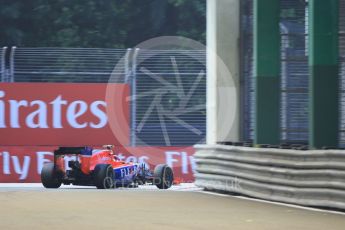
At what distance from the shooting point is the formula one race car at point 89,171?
20.2 metres

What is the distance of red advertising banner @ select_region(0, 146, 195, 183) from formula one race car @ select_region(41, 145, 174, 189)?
3566 millimetres

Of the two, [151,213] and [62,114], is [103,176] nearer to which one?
[62,114]

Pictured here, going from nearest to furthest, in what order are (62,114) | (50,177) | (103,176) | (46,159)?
(103,176) → (50,177) → (46,159) → (62,114)

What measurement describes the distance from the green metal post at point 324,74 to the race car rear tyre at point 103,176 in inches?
245

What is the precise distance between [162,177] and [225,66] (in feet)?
9.33

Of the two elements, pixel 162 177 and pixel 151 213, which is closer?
pixel 151 213

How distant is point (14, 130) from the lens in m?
25.1

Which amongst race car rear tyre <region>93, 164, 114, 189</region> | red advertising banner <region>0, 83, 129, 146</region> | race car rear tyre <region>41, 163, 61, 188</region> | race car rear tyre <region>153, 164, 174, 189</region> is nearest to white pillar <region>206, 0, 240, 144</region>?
race car rear tyre <region>153, 164, 174, 189</region>

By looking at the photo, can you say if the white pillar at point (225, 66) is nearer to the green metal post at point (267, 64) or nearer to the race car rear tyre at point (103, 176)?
the race car rear tyre at point (103, 176)

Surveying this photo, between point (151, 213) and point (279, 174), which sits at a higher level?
point (279, 174)

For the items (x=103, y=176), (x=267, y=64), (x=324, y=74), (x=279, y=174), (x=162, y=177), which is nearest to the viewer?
(x=324, y=74)

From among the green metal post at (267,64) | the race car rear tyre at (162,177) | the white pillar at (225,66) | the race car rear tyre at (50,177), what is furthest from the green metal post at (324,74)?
the race car rear tyre at (50,177)

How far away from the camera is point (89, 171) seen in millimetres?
20531

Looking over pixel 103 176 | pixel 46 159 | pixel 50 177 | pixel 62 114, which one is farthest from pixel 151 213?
pixel 62 114
